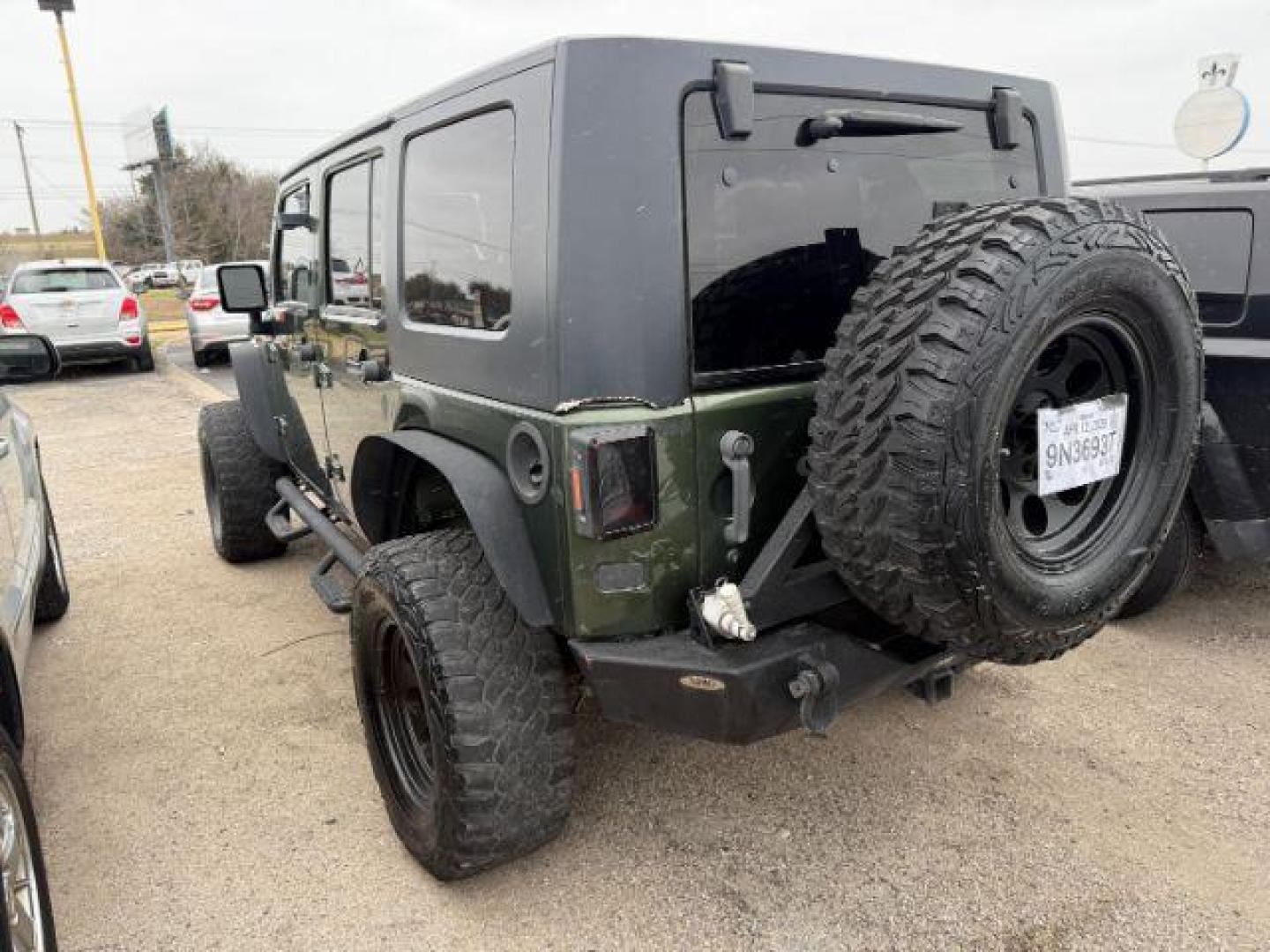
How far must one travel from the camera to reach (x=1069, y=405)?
209 centimetres

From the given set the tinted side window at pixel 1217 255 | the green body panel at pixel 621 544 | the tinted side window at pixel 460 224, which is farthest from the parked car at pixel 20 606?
the tinted side window at pixel 1217 255

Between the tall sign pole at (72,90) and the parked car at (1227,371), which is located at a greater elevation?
the tall sign pole at (72,90)

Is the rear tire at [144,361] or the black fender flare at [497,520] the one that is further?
the rear tire at [144,361]

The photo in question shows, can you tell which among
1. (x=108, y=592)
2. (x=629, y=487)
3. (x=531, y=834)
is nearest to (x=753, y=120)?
(x=629, y=487)

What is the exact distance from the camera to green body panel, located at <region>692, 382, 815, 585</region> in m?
2.04

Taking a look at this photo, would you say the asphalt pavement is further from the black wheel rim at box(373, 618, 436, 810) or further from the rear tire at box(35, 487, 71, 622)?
the black wheel rim at box(373, 618, 436, 810)

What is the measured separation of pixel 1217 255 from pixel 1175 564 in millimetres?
1318

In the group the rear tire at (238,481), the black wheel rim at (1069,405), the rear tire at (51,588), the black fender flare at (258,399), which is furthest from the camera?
the rear tire at (238,481)

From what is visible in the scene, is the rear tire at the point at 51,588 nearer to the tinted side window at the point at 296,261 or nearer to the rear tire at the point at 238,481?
the rear tire at the point at 238,481

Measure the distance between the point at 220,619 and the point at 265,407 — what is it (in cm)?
104

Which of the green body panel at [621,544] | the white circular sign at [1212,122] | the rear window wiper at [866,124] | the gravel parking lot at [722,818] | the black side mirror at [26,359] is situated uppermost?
the white circular sign at [1212,122]

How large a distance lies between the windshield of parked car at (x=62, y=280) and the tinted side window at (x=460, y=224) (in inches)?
473

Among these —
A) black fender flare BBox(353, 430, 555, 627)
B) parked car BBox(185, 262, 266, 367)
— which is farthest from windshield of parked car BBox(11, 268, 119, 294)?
black fender flare BBox(353, 430, 555, 627)

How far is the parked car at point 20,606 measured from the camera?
188cm
